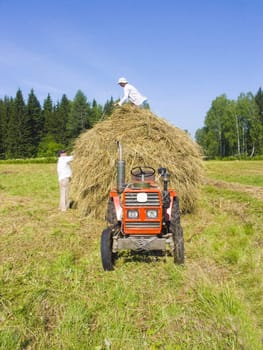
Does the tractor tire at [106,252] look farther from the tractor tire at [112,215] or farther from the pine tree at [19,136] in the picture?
the pine tree at [19,136]

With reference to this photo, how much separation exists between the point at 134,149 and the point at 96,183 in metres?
1.18

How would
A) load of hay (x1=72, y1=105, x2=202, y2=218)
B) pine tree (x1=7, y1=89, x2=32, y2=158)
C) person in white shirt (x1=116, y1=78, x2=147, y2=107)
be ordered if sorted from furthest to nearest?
1. pine tree (x1=7, y1=89, x2=32, y2=158)
2. person in white shirt (x1=116, y1=78, x2=147, y2=107)
3. load of hay (x1=72, y1=105, x2=202, y2=218)

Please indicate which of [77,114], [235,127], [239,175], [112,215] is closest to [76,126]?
[77,114]

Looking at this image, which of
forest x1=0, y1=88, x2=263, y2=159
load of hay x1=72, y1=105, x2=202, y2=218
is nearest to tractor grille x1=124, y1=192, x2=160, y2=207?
load of hay x1=72, y1=105, x2=202, y2=218

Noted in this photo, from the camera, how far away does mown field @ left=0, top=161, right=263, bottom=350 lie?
3039 millimetres

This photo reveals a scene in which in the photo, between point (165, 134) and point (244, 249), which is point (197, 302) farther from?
point (165, 134)

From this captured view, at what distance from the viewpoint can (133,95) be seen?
324 inches

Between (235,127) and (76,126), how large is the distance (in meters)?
30.2

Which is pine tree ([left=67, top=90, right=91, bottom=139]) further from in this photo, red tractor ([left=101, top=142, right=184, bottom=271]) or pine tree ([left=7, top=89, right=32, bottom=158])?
red tractor ([left=101, top=142, right=184, bottom=271])

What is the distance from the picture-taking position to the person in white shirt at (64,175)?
28.3 ft

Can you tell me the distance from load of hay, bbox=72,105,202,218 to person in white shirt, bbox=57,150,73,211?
720 millimetres

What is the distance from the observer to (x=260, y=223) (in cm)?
720

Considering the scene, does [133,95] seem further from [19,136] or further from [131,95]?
[19,136]

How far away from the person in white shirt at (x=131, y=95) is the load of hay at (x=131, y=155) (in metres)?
0.32
